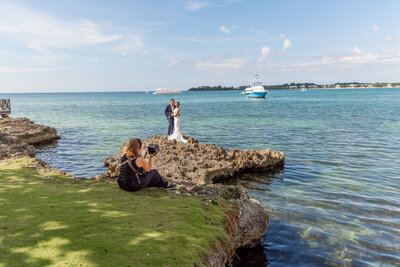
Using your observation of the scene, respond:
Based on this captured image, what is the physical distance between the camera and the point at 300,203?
413 inches

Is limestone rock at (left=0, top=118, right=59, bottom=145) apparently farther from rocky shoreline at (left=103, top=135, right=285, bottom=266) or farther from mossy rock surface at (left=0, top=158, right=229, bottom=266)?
mossy rock surface at (left=0, top=158, right=229, bottom=266)

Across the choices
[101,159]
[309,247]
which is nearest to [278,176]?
[309,247]

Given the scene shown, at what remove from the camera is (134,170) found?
7223 mm

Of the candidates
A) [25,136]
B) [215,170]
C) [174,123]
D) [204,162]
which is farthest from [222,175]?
[25,136]

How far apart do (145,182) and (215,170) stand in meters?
5.65

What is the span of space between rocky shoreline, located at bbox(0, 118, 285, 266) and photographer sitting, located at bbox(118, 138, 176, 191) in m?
0.91

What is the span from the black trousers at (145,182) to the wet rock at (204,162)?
12.4 ft

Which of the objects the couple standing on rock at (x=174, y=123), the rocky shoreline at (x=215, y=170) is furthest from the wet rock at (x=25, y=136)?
the couple standing on rock at (x=174, y=123)

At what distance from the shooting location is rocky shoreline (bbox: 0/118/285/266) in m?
6.86

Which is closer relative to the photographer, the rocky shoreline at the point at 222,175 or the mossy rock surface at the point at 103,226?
the mossy rock surface at the point at 103,226

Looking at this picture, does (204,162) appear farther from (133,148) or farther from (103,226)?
(103,226)

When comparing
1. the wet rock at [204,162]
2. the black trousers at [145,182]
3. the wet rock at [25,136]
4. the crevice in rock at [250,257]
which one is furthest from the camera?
the wet rock at [25,136]

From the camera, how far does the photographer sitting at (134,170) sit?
283 inches

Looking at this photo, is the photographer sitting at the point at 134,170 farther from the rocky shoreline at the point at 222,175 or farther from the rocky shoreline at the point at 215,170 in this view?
the rocky shoreline at the point at 222,175
